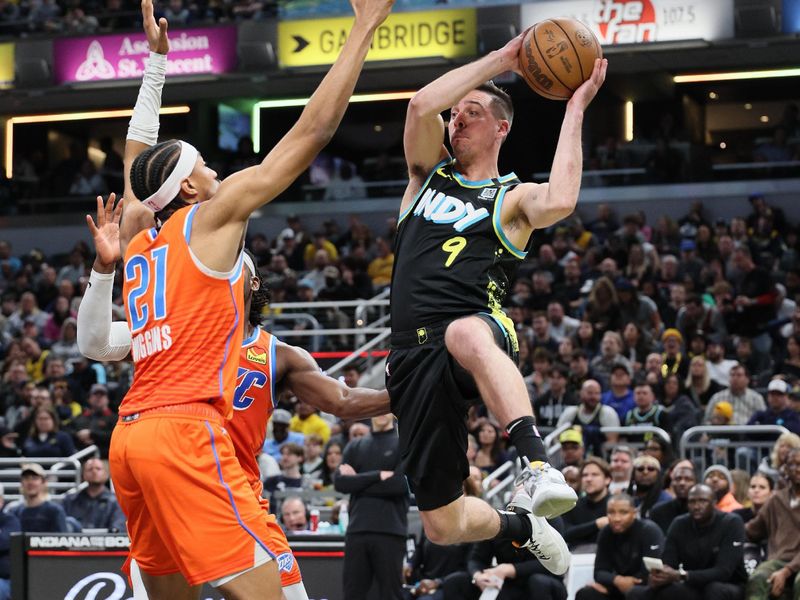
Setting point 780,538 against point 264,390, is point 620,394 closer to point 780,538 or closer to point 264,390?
point 780,538

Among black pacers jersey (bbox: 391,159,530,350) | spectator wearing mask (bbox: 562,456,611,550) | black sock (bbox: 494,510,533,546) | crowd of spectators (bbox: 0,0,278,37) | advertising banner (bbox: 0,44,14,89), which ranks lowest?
spectator wearing mask (bbox: 562,456,611,550)

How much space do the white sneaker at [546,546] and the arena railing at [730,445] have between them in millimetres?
6404

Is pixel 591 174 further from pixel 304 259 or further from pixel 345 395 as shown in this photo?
pixel 345 395

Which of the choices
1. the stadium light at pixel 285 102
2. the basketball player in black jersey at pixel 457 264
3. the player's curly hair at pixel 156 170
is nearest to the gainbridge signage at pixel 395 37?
the stadium light at pixel 285 102

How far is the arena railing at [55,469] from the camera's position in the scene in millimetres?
15562

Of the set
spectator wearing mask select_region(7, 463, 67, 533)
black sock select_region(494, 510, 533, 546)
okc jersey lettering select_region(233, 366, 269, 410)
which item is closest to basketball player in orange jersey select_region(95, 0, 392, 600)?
okc jersey lettering select_region(233, 366, 269, 410)

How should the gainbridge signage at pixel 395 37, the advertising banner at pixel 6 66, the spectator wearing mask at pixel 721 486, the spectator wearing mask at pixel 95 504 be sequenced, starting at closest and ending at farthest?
the spectator wearing mask at pixel 721 486
the spectator wearing mask at pixel 95 504
the gainbridge signage at pixel 395 37
the advertising banner at pixel 6 66

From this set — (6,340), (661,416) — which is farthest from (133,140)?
(6,340)

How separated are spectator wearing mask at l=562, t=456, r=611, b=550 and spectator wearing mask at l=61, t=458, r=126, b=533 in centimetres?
478

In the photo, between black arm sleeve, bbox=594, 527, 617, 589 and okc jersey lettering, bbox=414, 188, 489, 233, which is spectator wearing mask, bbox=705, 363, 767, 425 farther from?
okc jersey lettering, bbox=414, 188, 489, 233

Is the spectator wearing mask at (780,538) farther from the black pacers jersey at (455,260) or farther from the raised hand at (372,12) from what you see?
the raised hand at (372,12)

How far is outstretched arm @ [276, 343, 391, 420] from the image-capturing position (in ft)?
22.2

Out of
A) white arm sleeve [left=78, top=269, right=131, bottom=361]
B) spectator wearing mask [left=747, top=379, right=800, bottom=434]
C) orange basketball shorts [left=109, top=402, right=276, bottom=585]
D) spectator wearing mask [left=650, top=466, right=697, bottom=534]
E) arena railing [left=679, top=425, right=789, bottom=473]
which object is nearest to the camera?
orange basketball shorts [left=109, top=402, right=276, bottom=585]

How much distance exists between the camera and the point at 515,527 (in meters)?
6.87
